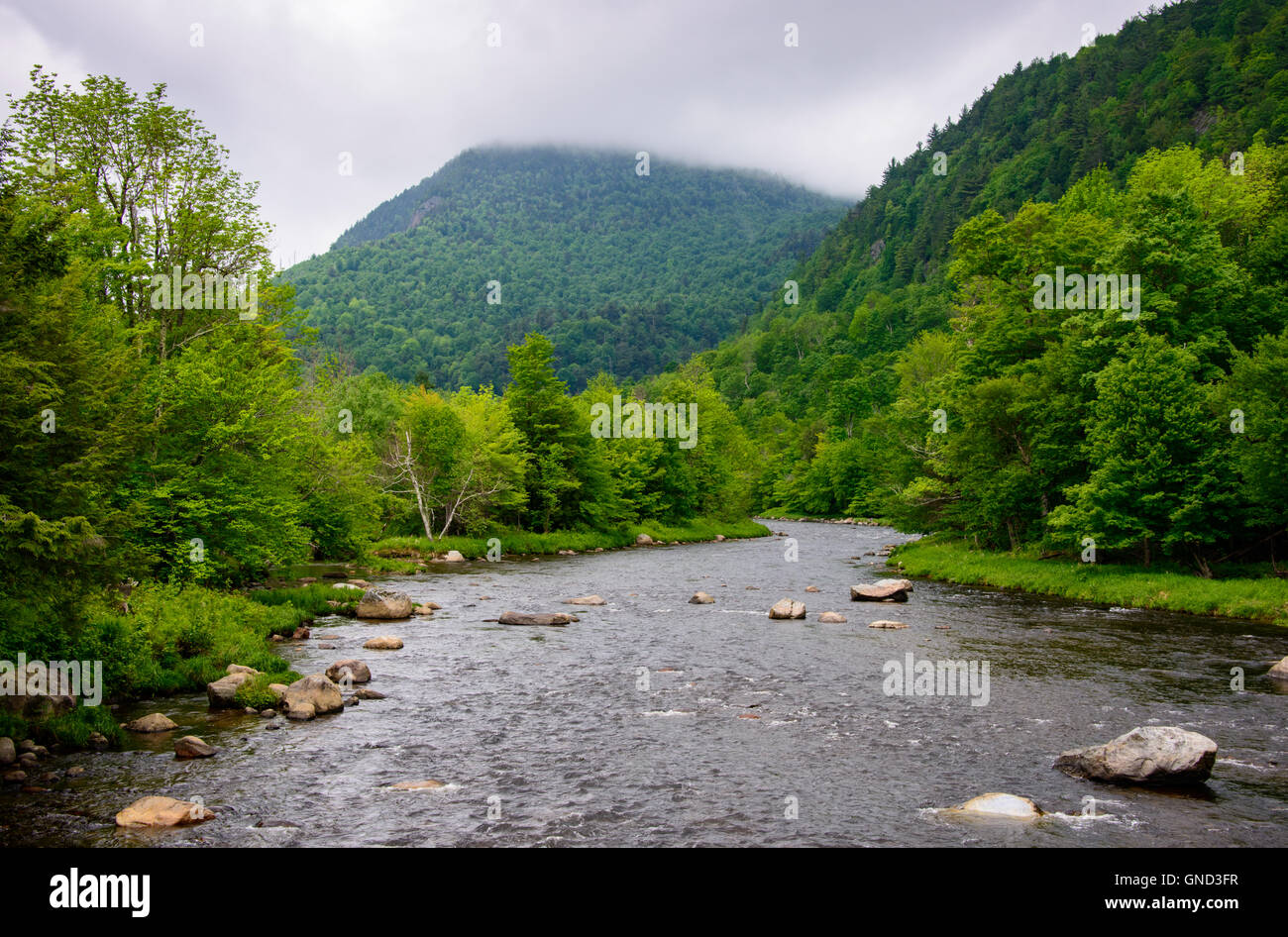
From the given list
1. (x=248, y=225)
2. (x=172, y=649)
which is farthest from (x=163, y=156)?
(x=172, y=649)

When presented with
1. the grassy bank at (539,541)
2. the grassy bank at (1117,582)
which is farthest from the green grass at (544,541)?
the grassy bank at (1117,582)

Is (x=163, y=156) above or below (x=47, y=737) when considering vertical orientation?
above

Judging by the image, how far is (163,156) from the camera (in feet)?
117

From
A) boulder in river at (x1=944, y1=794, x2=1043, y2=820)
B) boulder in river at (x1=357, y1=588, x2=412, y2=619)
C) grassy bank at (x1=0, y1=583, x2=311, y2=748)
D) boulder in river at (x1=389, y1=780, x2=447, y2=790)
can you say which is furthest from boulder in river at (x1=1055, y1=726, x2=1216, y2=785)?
boulder in river at (x1=357, y1=588, x2=412, y2=619)

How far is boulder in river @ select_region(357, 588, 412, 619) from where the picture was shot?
34250 mm

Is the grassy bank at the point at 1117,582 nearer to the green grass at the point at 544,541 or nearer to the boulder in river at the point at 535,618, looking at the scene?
the boulder in river at the point at 535,618

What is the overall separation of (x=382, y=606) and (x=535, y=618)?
649 centimetres

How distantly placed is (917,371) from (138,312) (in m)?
84.6

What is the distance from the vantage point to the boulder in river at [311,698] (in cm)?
1992

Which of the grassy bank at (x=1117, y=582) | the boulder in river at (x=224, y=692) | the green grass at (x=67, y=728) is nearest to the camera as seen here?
the green grass at (x=67, y=728)

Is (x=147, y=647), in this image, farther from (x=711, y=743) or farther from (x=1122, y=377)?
(x=1122, y=377)

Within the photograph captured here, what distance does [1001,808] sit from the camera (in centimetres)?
1423

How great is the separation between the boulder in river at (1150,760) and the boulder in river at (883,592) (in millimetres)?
23990
